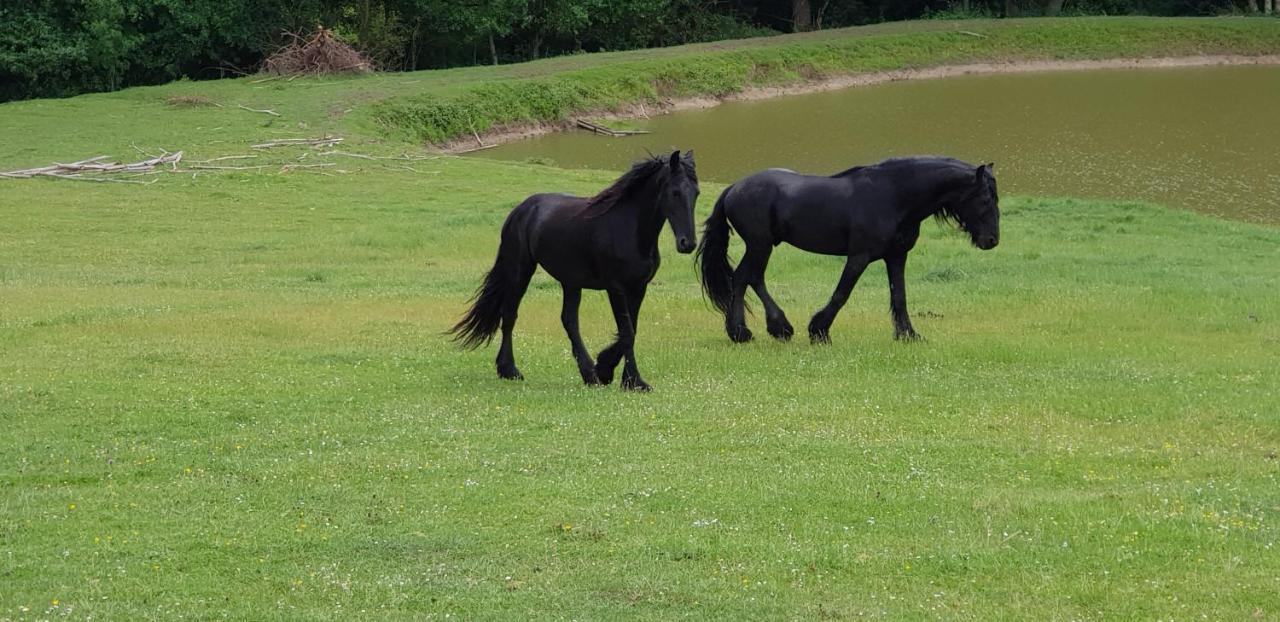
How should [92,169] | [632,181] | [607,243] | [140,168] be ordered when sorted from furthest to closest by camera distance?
[140,168] → [92,169] → [607,243] → [632,181]

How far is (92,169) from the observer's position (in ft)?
116

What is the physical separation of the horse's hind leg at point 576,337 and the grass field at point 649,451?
13.8 inches

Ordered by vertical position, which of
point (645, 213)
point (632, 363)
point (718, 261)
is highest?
point (645, 213)

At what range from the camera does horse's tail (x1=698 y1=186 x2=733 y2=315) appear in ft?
59.9

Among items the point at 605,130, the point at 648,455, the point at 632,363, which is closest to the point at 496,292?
the point at 632,363

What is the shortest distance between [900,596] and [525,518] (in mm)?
2759

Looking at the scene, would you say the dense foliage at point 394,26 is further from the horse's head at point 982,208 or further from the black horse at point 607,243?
the horse's head at point 982,208

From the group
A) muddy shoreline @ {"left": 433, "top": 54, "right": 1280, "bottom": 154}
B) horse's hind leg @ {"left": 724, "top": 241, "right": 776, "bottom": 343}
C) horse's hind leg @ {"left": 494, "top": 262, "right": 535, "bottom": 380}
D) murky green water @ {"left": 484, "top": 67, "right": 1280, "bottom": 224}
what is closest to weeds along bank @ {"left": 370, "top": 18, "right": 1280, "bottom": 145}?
muddy shoreline @ {"left": 433, "top": 54, "right": 1280, "bottom": 154}

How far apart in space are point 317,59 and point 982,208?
143 feet

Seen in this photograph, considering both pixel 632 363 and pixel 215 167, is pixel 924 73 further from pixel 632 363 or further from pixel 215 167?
pixel 632 363

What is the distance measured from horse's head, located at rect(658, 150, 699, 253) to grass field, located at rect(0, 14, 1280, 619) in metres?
1.62

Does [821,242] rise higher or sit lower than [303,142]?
higher

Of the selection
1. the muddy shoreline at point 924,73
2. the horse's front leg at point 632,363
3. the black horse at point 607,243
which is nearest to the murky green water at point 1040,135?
the muddy shoreline at point 924,73

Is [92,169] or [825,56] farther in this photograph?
[825,56]
